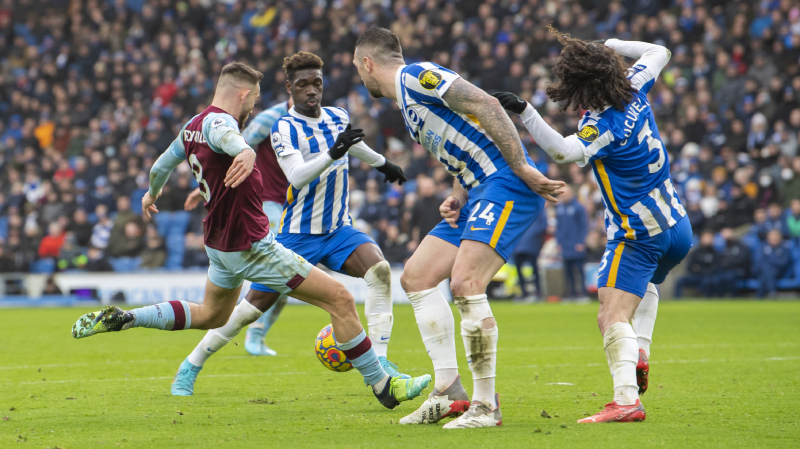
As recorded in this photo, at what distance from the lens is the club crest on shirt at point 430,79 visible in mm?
4809

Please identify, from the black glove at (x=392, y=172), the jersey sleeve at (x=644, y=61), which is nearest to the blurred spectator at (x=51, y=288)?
the black glove at (x=392, y=172)

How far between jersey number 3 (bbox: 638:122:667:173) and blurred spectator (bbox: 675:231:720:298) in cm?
1258

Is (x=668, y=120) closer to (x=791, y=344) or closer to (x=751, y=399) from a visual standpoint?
(x=791, y=344)

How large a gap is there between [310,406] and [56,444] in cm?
173

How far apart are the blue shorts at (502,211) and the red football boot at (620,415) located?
1.01 metres

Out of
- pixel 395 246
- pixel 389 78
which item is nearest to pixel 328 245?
pixel 389 78

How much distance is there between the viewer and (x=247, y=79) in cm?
577

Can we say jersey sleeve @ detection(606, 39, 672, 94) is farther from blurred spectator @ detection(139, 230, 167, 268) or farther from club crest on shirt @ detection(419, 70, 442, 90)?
blurred spectator @ detection(139, 230, 167, 268)

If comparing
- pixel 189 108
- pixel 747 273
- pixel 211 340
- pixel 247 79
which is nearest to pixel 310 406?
pixel 211 340

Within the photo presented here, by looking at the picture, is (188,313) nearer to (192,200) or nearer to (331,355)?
(331,355)

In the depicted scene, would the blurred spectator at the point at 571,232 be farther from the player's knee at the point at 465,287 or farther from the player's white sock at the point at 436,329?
the player's knee at the point at 465,287

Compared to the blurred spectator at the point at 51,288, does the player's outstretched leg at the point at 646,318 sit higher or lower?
higher

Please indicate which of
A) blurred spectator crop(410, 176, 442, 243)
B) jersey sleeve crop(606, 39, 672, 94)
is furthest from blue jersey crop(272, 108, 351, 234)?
blurred spectator crop(410, 176, 442, 243)

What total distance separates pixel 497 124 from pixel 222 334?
302cm
